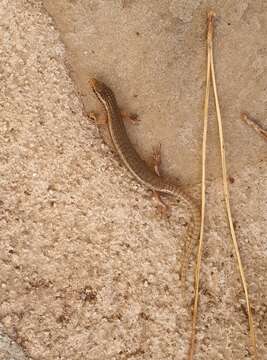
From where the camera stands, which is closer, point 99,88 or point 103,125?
point 99,88

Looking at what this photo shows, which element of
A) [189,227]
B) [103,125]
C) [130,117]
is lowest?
[189,227]

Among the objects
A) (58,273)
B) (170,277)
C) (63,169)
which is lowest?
(58,273)

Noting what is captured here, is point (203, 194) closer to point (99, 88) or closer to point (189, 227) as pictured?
point (189, 227)

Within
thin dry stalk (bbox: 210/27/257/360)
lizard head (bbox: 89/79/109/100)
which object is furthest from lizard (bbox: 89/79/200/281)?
thin dry stalk (bbox: 210/27/257/360)

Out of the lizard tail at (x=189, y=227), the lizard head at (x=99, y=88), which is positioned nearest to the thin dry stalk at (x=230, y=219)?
the lizard tail at (x=189, y=227)

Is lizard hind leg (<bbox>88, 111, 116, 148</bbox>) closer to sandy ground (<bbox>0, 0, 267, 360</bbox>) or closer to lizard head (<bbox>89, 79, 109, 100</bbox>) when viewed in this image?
sandy ground (<bbox>0, 0, 267, 360</bbox>)

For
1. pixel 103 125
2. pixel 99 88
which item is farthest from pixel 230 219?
pixel 99 88

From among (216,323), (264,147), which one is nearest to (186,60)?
(264,147)

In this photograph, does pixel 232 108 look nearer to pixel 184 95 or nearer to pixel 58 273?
pixel 184 95
